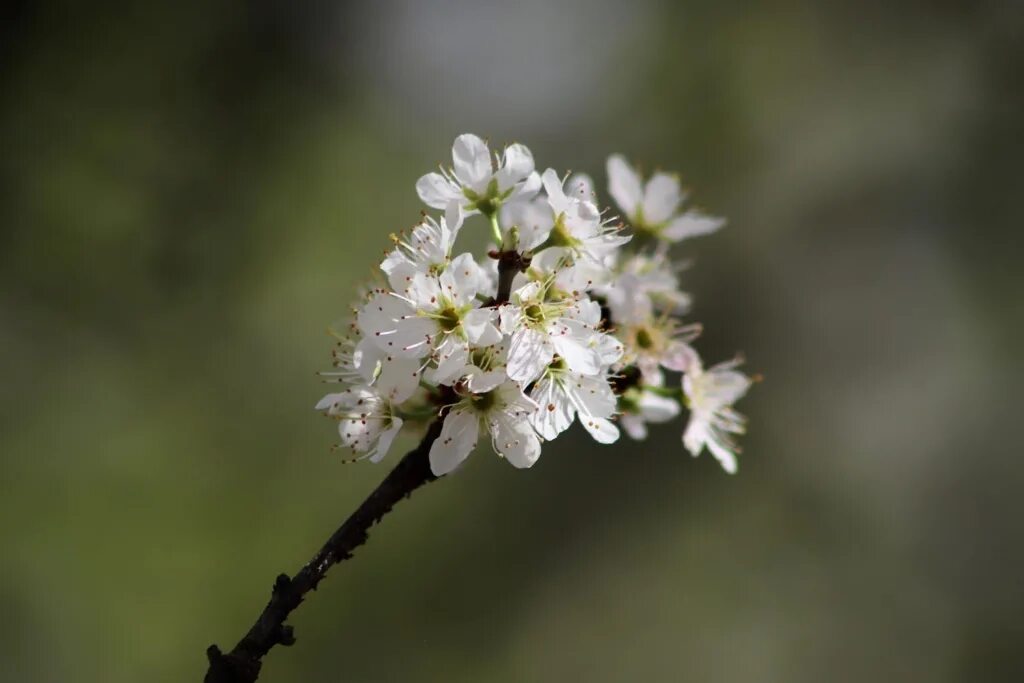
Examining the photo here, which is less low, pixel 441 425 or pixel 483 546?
pixel 483 546

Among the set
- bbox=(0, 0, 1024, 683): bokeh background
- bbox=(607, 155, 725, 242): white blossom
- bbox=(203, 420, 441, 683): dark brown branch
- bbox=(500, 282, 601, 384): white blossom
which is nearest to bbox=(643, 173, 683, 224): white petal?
bbox=(607, 155, 725, 242): white blossom

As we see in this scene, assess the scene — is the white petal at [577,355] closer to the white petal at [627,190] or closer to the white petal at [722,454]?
the white petal at [722,454]

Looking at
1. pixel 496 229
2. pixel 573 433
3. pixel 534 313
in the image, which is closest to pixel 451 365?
pixel 534 313

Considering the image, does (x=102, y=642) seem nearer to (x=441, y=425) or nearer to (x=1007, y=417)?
(x=441, y=425)

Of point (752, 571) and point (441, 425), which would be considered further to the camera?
point (752, 571)

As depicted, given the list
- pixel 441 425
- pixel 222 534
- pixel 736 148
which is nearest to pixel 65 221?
pixel 222 534

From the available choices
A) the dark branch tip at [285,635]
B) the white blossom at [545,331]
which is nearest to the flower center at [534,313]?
the white blossom at [545,331]
